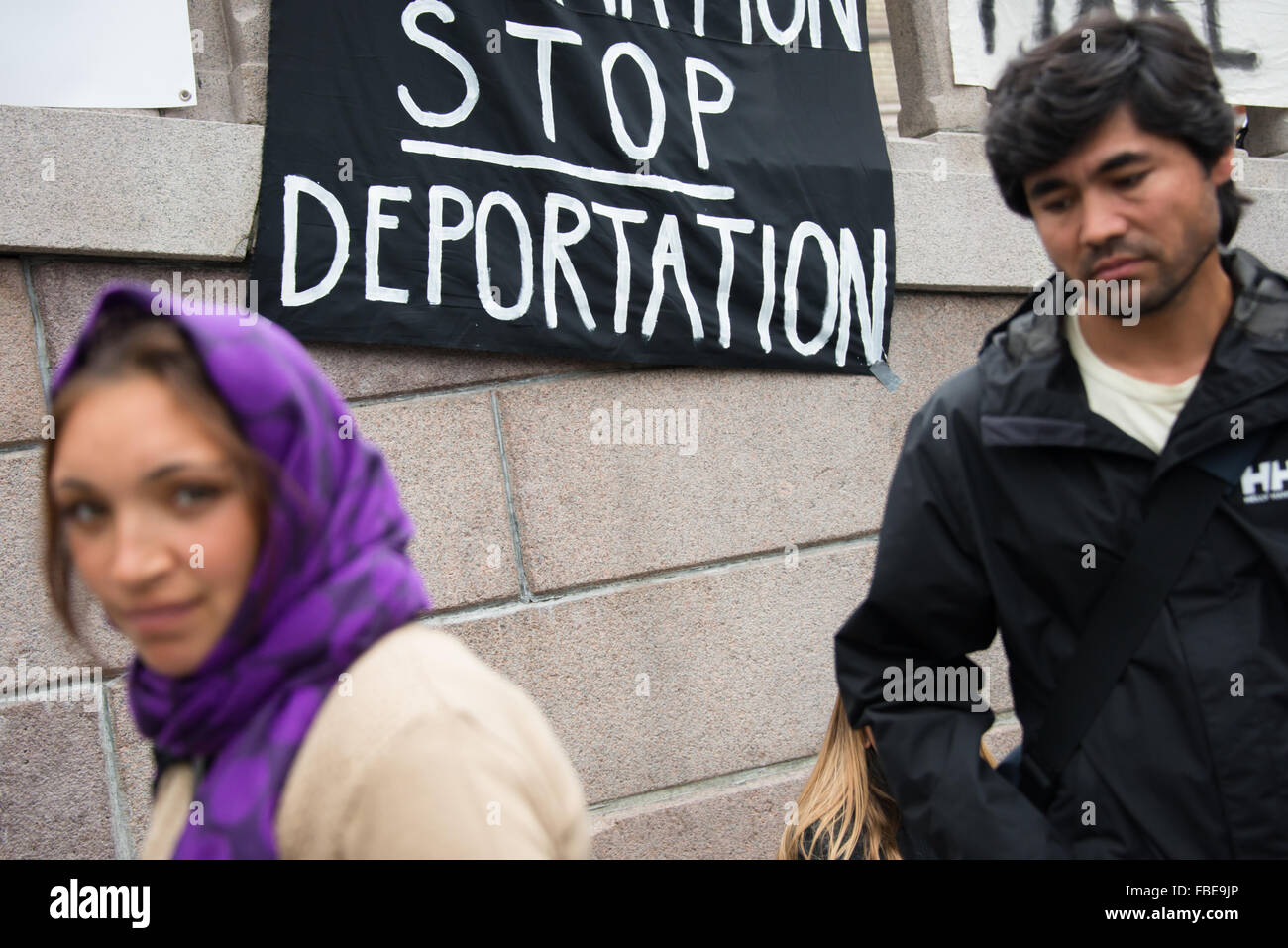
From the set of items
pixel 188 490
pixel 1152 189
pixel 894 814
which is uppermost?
pixel 1152 189

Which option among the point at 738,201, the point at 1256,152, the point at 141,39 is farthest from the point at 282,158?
the point at 1256,152

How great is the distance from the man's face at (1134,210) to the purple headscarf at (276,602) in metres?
1.28

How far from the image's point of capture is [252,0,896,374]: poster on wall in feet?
13.3

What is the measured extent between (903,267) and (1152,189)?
10.1ft

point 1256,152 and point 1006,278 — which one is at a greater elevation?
point 1256,152

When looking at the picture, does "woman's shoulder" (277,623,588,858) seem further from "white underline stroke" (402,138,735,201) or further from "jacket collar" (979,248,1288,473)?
"white underline stroke" (402,138,735,201)

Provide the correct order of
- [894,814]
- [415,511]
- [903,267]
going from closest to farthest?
[894,814] → [415,511] → [903,267]

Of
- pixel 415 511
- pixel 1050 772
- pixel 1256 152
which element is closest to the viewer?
pixel 1050 772

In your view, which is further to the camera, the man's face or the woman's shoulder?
the man's face

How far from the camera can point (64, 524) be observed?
55.1 inches

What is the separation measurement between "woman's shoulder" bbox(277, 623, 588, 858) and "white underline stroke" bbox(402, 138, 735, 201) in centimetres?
315

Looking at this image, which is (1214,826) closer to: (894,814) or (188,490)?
(894,814)

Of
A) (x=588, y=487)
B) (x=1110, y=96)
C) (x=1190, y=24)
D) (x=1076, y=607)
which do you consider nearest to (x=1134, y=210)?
(x=1110, y=96)

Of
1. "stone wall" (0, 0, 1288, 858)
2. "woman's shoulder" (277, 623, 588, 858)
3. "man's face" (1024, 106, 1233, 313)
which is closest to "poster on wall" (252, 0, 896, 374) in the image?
"stone wall" (0, 0, 1288, 858)
